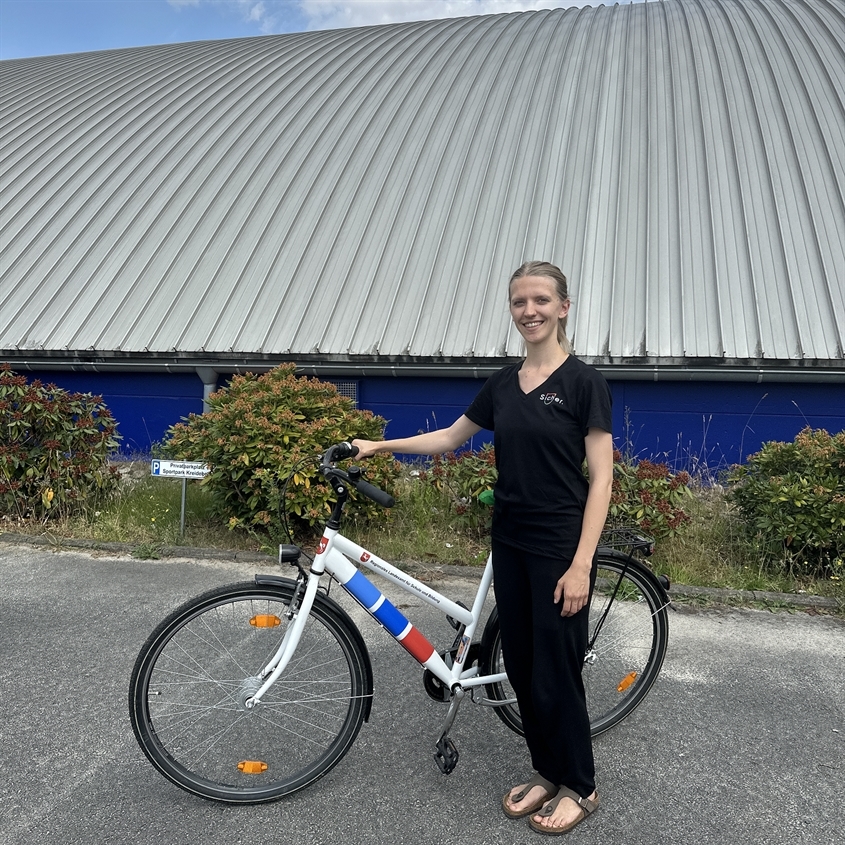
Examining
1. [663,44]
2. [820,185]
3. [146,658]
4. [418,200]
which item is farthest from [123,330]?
[663,44]

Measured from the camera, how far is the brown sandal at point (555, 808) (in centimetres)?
255

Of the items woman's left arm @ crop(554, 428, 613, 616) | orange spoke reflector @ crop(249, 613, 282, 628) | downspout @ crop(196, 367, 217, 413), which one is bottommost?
orange spoke reflector @ crop(249, 613, 282, 628)

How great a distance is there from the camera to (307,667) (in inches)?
110

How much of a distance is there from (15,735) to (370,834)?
66.7 inches

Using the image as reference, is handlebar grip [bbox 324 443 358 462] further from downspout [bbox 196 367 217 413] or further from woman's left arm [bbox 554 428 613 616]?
downspout [bbox 196 367 217 413]

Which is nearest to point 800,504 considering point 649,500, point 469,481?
point 649,500

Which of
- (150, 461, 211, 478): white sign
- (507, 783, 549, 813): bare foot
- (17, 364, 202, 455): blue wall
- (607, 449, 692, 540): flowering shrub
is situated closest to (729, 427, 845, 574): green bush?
(607, 449, 692, 540): flowering shrub

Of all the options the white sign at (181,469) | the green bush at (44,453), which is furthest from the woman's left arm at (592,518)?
the green bush at (44,453)

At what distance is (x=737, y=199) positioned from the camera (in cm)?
794

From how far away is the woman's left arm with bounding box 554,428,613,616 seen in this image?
237cm

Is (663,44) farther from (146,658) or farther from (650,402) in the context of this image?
(146,658)

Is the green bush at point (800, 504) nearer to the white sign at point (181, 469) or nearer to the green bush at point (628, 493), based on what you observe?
the green bush at point (628, 493)

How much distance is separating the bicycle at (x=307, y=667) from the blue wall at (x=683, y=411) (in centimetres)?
418

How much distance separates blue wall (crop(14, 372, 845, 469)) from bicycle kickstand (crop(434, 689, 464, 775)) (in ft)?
15.3
